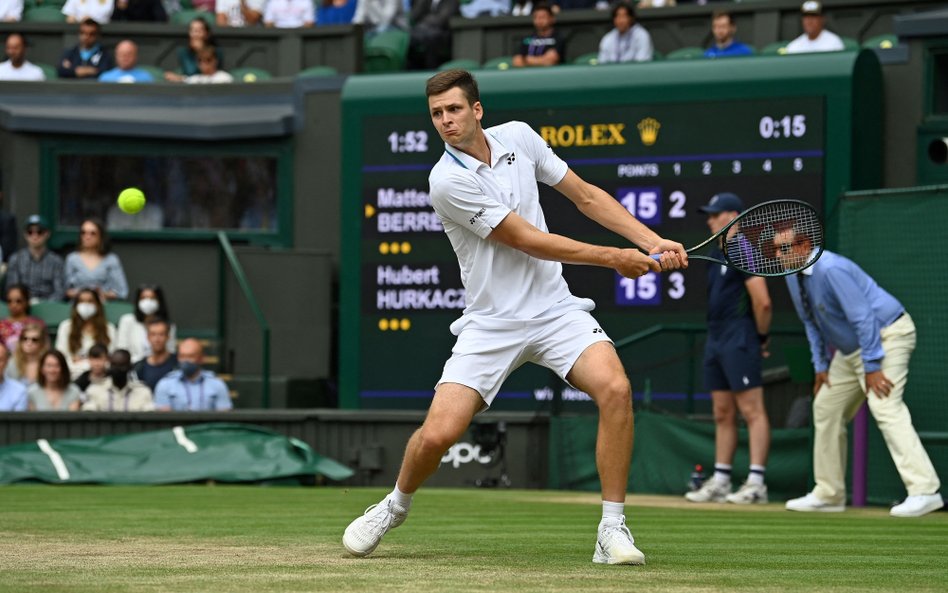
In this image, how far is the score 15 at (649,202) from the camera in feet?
46.1

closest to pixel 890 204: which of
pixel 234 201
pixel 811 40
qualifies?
pixel 811 40

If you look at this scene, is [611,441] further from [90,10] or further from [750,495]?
→ [90,10]

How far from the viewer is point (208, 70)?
1836 cm

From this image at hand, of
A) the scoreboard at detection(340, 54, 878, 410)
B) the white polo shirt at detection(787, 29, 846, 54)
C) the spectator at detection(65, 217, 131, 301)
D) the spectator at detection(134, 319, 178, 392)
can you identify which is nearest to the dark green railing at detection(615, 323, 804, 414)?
the scoreboard at detection(340, 54, 878, 410)

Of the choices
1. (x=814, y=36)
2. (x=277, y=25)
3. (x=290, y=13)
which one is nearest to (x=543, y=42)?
(x=814, y=36)

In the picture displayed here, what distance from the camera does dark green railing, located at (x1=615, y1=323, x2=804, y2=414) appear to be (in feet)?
44.8

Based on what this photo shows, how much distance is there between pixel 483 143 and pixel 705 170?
7.40m

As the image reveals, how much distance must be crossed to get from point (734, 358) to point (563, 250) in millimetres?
5892

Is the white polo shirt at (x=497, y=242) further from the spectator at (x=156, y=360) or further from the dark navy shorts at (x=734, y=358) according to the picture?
A: the spectator at (x=156, y=360)

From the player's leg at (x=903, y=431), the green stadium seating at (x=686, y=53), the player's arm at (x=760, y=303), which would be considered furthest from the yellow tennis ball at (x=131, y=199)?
the player's leg at (x=903, y=431)

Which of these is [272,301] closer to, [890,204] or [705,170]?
[705,170]

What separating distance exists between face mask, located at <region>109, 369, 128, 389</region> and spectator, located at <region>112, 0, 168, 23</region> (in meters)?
5.68

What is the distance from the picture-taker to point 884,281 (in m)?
11.8

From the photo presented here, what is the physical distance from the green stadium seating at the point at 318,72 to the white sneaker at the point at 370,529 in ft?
37.1
